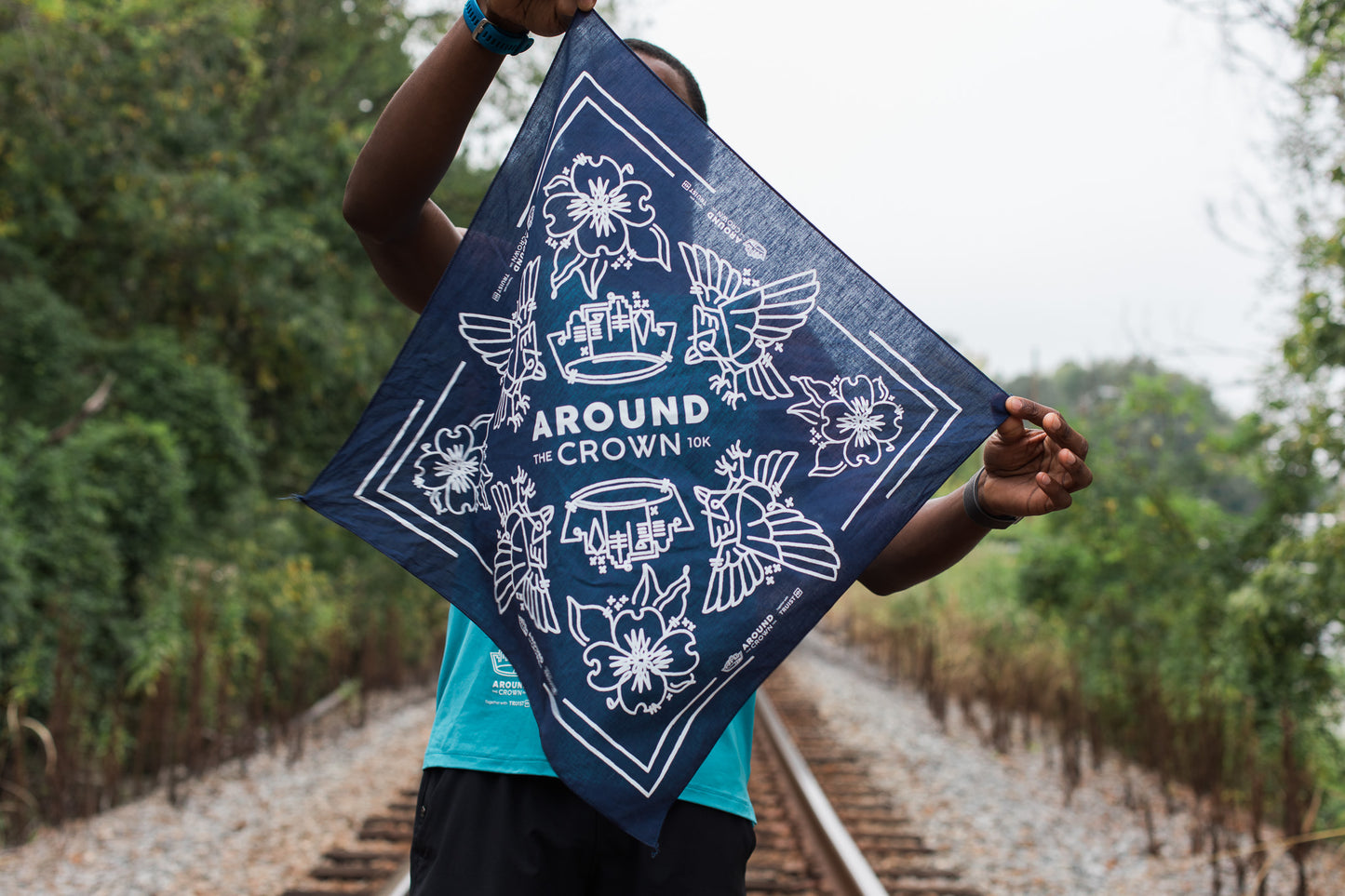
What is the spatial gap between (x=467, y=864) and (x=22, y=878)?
4.17m

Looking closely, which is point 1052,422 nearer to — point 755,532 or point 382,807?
point 755,532

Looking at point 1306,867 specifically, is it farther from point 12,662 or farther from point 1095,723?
point 12,662

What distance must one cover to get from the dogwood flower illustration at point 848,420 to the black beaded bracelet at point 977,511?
14 centimetres

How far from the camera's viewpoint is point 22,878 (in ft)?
14.1

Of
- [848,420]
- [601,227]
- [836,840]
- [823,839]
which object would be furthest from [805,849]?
[601,227]

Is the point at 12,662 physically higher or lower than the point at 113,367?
lower

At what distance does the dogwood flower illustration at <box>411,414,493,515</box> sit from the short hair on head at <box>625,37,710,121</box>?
26.9 inches

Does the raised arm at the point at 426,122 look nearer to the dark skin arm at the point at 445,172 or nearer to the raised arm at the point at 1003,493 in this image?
the dark skin arm at the point at 445,172

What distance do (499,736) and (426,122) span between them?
0.91 m

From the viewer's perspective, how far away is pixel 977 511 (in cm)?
147

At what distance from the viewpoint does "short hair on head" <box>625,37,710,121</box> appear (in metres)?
1.69

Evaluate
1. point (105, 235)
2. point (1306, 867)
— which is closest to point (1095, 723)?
point (1306, 867)

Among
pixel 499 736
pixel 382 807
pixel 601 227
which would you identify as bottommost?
pixel 382 807

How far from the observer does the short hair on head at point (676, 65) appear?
1693 millimetres
